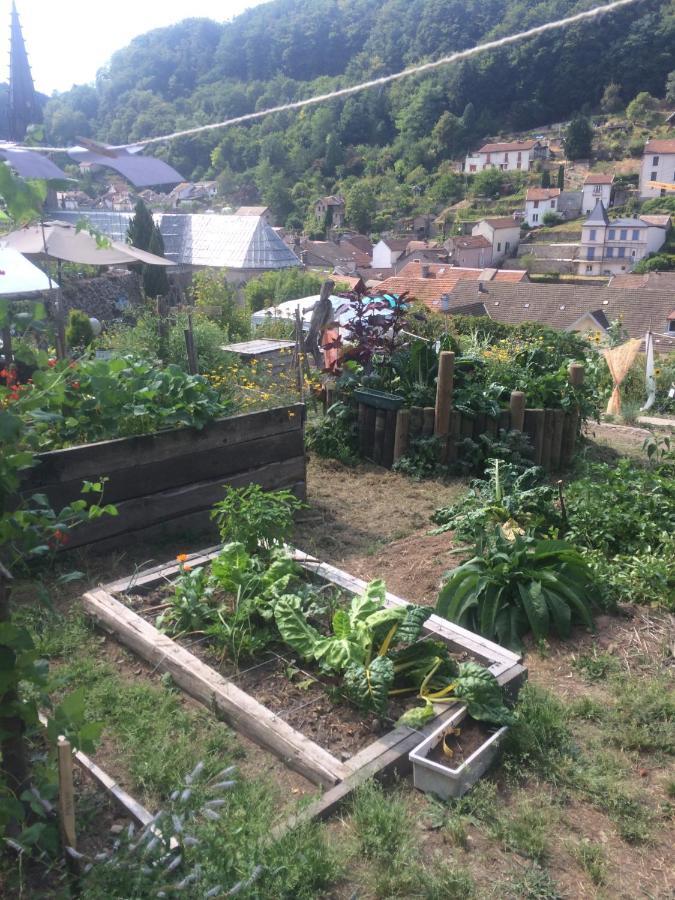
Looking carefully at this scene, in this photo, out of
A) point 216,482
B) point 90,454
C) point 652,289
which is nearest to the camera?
point 90,454

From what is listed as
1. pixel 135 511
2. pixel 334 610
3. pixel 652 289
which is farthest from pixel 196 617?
pixel 652 289

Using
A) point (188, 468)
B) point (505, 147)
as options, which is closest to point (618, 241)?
point (505, 147)

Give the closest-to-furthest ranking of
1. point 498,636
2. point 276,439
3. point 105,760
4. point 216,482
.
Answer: point 105,760
point 498,636
point 216,482
point 276,439

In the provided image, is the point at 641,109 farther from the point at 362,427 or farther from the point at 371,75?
the point at 362,427

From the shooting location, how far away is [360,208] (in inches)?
3214

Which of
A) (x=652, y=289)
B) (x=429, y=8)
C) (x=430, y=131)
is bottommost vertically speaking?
(x=652, y=289)

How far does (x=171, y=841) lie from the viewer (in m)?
2.00

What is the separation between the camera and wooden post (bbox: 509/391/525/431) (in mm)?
6012

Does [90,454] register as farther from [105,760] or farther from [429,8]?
[429,8]

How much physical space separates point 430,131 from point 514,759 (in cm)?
10482

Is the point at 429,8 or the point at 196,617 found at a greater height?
the point at 429,8

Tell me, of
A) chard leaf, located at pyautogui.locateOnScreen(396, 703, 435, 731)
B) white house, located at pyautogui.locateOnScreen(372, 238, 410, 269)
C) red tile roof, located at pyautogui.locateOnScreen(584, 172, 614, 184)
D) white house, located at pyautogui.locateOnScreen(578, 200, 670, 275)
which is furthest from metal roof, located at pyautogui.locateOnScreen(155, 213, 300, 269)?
red tile roof, located at pyautogui.locateOnScreen(584, 172, 614, 184)

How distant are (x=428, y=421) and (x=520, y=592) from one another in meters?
2.72

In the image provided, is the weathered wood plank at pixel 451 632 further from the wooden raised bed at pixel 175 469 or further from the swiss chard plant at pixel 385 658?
the wooden raised bed at pixel 175 469
